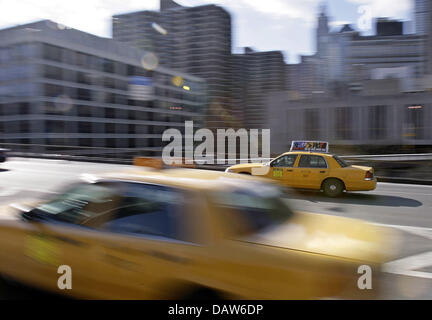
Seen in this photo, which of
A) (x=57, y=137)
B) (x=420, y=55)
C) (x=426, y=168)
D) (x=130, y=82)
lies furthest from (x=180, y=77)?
(x=420, y=55)

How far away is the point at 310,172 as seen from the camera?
11.8 metres

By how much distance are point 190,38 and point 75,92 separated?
10351cm

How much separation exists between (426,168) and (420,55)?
6249 inches

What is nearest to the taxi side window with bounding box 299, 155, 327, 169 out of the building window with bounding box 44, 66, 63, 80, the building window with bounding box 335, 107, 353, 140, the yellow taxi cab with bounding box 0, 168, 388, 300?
the yellow taxi cab with bounding box 0, 168, 388, 300

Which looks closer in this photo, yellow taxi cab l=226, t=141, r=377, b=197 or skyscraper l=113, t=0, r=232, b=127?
yellow taxi cab l=226, t=141, r=377, b=197

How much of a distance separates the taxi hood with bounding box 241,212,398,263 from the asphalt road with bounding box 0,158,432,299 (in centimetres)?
25

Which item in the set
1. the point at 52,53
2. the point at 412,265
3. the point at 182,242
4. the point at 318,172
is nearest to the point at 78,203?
the point at 182,242

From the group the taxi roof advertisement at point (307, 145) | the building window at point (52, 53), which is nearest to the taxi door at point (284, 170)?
the taxi roof advertisement at point (307, 145)

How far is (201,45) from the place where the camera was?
534 feet

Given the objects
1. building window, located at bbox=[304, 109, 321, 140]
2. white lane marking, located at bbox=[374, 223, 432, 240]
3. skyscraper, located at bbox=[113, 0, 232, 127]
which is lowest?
white lane marking, located at bbox=[374, 223, 432, 240]

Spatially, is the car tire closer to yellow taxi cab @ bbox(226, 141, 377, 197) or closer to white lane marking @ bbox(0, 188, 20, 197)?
yellow taxi cab @ bbox(226, 141, 377, 197)

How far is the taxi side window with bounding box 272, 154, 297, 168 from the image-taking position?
12000mm

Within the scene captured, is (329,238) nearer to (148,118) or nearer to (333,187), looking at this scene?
(333,187)
